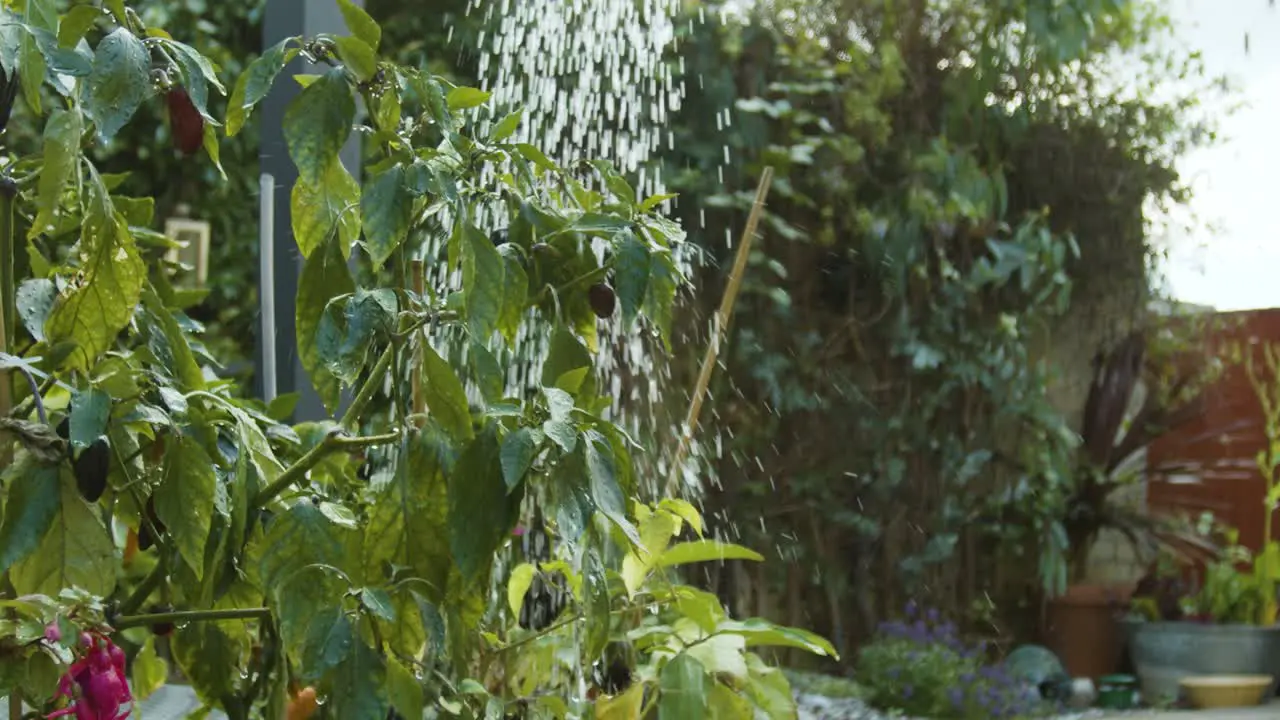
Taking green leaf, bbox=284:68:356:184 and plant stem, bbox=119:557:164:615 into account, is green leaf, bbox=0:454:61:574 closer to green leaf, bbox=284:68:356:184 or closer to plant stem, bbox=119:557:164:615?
plant stem, bbox=119:557:164:615

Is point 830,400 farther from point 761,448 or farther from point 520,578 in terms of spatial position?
point 520,578

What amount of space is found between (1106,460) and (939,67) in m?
1.42

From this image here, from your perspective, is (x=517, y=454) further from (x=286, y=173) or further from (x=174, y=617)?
(x=286, y=173)

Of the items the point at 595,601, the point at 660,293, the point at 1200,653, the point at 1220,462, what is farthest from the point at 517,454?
the point at 1220,462

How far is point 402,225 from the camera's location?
0.95 meters

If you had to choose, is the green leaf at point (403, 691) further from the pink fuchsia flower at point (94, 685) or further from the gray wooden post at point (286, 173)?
the gray wooden post at point (286, 173)

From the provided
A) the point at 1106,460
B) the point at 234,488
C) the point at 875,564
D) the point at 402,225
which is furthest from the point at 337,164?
the point at 1106,460

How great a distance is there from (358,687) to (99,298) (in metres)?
0.30

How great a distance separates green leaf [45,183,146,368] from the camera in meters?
0.96

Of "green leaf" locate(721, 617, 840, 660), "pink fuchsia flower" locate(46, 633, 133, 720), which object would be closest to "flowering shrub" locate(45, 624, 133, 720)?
"pink fuchsia flower" locate(46, 633, 133, 720)

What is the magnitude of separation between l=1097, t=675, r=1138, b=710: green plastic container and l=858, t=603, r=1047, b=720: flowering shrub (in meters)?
0.40

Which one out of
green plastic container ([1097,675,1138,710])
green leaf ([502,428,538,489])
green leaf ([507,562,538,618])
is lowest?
green plastic container ([1097,675,1138,710])

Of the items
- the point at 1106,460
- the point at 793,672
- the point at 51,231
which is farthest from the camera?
the point at 1106,460

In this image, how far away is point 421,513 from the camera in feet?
3.16
